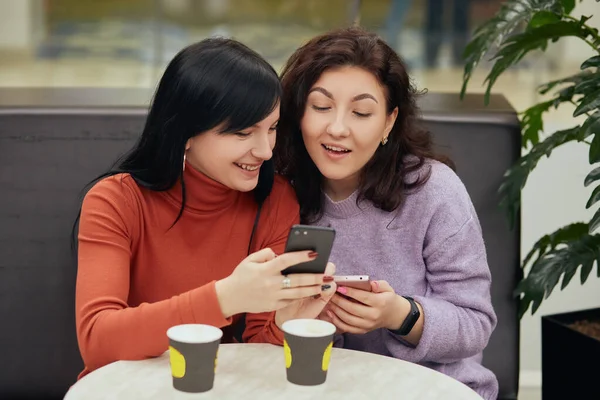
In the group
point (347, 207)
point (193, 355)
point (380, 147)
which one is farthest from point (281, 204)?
point (193, 355)

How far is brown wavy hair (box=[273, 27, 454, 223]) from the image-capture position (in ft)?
6.16

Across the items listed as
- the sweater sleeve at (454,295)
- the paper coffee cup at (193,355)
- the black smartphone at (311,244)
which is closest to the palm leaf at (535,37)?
the sweater sleeve at (454,295)

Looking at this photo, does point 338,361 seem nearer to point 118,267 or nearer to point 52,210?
point 118,267

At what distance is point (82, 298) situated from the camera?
64.4 inches

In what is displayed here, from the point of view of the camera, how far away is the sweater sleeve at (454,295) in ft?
5.94

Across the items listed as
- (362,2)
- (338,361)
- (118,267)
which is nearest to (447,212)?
(338,361)

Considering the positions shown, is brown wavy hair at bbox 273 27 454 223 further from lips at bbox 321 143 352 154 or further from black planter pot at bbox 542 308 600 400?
black planter pot at bbox 542 308 600 400

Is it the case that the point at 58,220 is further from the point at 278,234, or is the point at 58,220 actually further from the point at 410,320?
the point at 410,320

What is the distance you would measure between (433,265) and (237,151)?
1.65ft

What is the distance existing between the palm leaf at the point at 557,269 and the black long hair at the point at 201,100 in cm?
91

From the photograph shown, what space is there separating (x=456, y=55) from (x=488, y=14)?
0.25 meters

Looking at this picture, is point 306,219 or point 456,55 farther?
point 456,55

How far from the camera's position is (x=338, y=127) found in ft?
5.95

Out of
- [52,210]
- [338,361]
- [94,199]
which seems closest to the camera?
[338,361]
